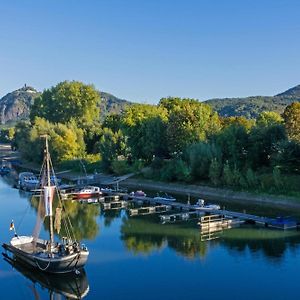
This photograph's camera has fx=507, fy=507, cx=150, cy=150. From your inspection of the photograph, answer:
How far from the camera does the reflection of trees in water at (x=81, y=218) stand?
139 feet

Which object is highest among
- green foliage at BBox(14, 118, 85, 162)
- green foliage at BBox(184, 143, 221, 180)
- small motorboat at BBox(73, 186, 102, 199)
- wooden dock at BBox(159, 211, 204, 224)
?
green foliage at BBox(14, 118, 85, 162)

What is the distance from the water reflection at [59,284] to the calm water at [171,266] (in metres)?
0.06

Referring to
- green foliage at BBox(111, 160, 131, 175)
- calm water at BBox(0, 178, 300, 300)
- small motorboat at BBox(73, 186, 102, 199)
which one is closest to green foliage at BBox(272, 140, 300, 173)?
calm water at BBox(0, 178, 300, 300)

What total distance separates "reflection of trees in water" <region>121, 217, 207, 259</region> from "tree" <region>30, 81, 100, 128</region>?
Answer: 236ft

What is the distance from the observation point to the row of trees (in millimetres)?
58031

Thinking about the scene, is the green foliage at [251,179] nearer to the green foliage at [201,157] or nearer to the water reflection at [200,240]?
the green foliage at [201,157]

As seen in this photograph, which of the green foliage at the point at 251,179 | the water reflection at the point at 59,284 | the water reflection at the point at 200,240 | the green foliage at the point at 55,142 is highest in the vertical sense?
the green foliage at the point at 55,142

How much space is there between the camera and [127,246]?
124ft

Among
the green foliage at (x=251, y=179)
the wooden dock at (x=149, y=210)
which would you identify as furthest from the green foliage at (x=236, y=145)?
the wooden dock at (x=149, y=210)

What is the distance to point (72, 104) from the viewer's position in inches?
4624

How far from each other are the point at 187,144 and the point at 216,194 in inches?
452

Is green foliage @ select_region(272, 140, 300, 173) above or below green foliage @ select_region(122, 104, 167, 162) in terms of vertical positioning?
below

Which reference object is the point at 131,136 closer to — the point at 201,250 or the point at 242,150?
the point at 242,150

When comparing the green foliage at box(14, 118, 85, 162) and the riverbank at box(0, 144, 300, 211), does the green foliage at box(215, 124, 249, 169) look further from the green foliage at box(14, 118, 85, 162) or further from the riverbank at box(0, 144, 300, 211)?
the green foliage at box(14, 118, 85, 162)
